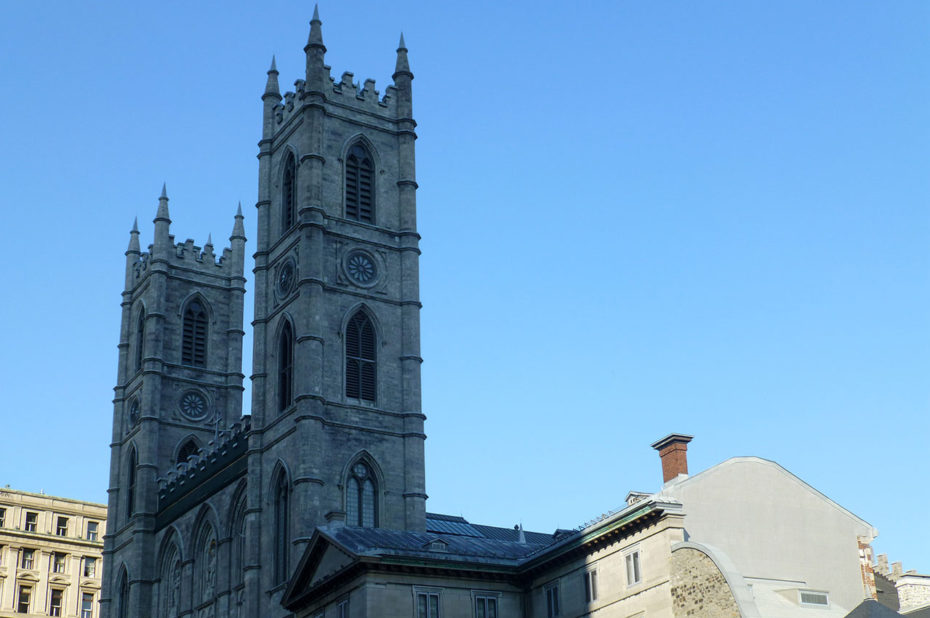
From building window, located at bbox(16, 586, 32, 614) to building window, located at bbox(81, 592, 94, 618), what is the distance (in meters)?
3.89

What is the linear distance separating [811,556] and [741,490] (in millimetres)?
3260

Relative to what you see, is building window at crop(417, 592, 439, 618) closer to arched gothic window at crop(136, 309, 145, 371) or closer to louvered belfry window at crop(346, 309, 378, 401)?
louvered belfry window at crop(346, 309, 378, 401)

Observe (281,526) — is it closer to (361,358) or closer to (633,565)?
(361,358)

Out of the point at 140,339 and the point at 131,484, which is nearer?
the point at 131,484

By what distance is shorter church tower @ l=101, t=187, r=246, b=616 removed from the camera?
76.0 metres

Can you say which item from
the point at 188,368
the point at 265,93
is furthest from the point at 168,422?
the point at 265,93

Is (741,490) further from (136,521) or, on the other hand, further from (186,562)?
(136,521)

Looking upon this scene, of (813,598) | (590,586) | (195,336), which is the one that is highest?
(195,336)

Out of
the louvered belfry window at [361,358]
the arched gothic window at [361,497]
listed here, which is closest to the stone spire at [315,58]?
the louvered belfry window at [361,358]

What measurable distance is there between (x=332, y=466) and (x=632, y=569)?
2159cm

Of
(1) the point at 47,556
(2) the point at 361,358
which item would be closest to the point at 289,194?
(2) the point at 361,358

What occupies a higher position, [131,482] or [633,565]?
[131,482]

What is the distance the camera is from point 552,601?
44.4 meters

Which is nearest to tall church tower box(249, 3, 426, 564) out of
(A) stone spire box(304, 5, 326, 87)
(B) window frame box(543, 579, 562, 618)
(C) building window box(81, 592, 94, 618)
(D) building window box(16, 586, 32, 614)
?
(A) stone spire box(304, 5, 326, 87)
